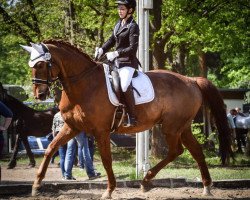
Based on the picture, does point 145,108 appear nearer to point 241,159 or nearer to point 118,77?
point 118,77

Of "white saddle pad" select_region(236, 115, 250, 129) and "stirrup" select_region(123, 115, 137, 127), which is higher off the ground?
"stirrup" select_region(123, 115, 137, 127)

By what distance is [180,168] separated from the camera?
669 inches

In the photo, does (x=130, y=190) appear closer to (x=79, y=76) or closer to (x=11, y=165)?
(x=79, y=76)

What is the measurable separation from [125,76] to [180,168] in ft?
24.7

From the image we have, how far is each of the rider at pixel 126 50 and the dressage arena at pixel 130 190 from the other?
5.06 ft

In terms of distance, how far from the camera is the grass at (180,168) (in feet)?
47.3

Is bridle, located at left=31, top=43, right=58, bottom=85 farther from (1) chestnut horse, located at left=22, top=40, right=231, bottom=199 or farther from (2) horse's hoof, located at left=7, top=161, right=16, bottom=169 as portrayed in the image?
(2) horse's hoof, located at left=7, top=161, right=16, bottom=169

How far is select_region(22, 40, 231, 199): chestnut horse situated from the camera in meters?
9.55

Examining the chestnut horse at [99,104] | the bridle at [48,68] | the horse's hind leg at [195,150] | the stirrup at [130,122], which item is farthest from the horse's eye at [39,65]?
the horse's hind leg at [195,150]

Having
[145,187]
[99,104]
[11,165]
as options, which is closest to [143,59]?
[145,187]

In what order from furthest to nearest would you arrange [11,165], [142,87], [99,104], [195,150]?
[11,165]
[195,150]
[142,87]
[99,104]

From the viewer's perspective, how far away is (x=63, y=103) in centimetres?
984

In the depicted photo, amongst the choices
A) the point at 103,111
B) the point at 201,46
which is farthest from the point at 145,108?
the point at 201,46

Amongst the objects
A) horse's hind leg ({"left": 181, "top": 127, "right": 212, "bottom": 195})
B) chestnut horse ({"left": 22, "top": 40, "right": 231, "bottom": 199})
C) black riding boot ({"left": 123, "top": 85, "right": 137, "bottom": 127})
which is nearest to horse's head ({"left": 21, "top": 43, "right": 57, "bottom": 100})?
chestnut horse ({"left": 22, "top": 40, "right": 231, "bottom": 199})
